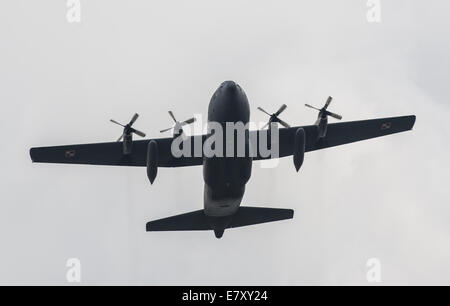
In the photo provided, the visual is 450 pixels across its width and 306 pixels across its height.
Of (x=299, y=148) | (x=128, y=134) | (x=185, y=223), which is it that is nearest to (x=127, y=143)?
(x=128, y=134)

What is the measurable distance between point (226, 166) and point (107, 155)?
27.8 ft

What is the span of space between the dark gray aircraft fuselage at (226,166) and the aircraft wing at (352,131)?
496 cm

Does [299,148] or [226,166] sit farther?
[299,148]

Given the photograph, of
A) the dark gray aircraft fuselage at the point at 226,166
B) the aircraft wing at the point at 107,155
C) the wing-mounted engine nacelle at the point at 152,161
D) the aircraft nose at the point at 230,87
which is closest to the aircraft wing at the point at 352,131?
the dark gray aircraft fuselage at the point at 226,166

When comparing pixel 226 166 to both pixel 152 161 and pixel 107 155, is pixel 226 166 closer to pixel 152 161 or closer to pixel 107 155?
pixel 152 161

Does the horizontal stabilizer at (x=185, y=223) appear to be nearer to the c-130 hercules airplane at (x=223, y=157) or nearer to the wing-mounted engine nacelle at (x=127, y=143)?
the c-130 hercules airplane at (x=223, y=157)

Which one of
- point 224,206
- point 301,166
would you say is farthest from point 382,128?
point 224,206

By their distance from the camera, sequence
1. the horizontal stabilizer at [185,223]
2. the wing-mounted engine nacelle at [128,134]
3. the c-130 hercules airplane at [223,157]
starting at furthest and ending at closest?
1. the horizontal stabilizer at [185,223]
2. the wing-mounted engine nacelle at [128,134]
3. the c-130 hercules airplane at [223,157]

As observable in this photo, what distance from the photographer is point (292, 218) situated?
1647 inches

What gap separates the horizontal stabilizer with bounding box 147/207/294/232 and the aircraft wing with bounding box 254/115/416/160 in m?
3.49

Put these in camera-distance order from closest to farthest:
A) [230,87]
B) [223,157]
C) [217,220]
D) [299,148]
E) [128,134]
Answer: [230,87] < [223,157] < [299,148] < [128,134] < [217,220]

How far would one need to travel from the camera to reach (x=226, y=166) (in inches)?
1394

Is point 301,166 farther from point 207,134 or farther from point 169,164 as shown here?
point 169,164

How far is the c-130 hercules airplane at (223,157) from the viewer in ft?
116
